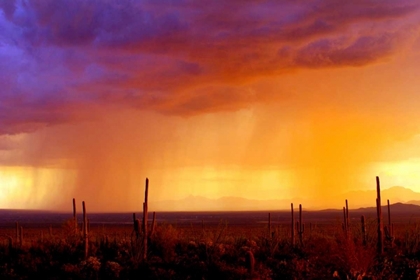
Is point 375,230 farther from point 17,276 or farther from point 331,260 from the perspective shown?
point 17,276

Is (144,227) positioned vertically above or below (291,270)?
above

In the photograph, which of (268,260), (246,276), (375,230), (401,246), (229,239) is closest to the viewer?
(246,276)

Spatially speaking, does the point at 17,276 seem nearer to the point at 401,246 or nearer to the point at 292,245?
the point at 292,245

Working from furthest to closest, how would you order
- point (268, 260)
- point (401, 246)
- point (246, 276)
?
point (401, 246) → point (268, 260) → point (246, 276)

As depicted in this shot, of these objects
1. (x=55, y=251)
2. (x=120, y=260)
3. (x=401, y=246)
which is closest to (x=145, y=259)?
(x=120, y=260)

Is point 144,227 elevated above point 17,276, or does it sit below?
above

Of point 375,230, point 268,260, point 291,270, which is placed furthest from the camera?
point 375,230

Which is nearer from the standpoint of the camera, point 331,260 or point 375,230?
point 331,260

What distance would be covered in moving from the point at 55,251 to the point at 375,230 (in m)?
17.0

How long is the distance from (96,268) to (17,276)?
315 cm

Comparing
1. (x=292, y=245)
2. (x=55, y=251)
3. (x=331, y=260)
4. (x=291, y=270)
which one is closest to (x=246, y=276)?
(x=291, y=270)

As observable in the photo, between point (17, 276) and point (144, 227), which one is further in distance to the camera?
point (144, 227)

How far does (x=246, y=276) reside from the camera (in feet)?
70.2

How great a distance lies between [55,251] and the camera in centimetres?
2642
